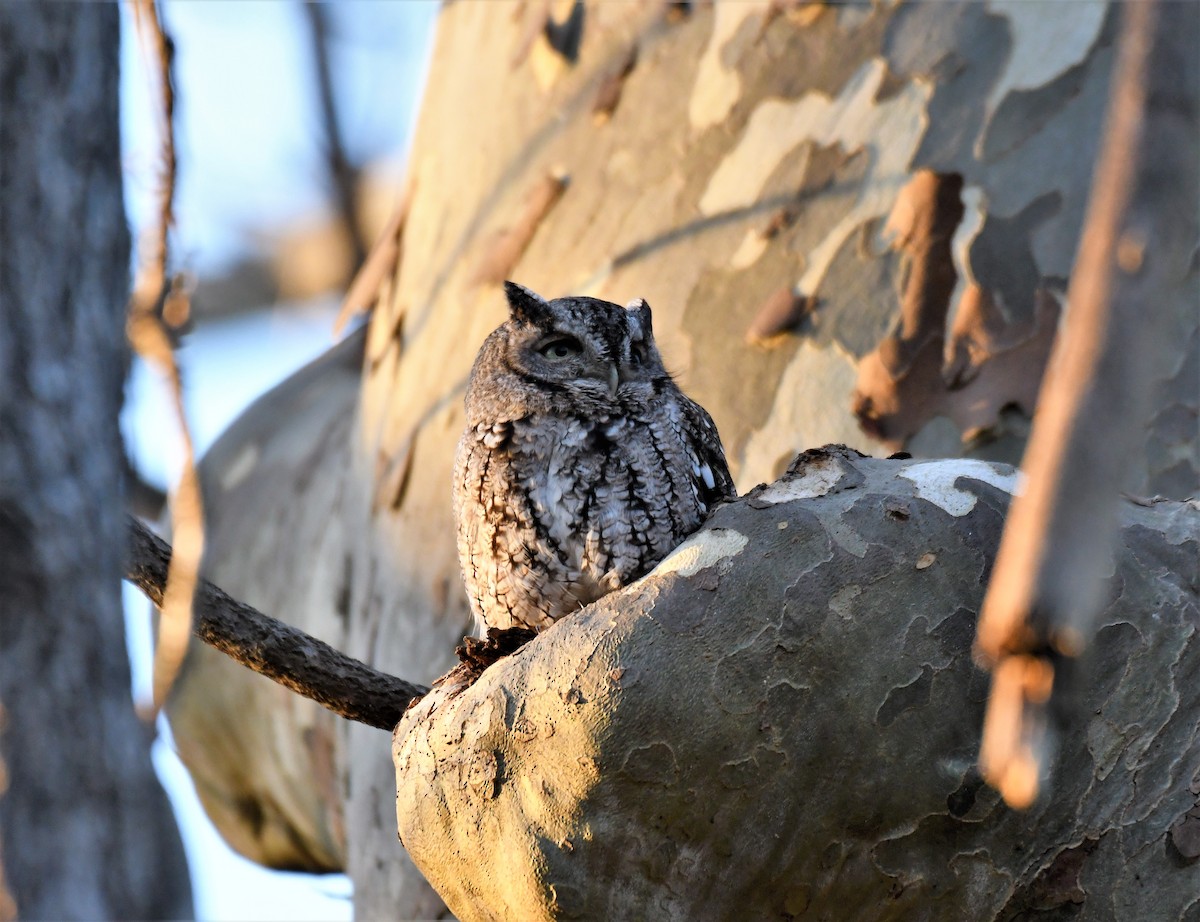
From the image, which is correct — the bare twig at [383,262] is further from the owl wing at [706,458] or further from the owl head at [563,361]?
the owl wing at [706,458]

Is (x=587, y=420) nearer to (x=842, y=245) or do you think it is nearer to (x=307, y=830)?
(x=842, y=245)

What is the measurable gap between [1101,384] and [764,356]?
8.67 feet

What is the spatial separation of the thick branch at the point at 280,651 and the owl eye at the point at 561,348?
880 mm

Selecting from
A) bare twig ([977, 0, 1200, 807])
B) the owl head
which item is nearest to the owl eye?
the owl head

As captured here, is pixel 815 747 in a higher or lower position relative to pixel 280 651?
lower

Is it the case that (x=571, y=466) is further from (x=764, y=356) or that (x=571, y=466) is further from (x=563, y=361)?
(x=764, y=356)

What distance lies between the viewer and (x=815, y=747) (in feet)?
6.72

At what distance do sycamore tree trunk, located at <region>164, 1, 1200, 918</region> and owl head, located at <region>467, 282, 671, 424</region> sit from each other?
0.61 meters

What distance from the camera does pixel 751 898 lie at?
2086 millimetres

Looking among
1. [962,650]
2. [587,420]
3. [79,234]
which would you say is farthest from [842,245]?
[79,234]

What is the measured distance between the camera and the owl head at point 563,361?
9.68 ft

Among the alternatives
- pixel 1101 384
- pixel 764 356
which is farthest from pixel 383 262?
pixel 1101 384

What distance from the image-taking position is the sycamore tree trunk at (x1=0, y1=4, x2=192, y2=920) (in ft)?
4.00

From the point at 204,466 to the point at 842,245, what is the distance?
12.9ft
